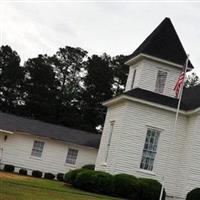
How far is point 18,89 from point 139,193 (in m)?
58.0

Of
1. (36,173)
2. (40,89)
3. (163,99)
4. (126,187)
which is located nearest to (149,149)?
(163,99)

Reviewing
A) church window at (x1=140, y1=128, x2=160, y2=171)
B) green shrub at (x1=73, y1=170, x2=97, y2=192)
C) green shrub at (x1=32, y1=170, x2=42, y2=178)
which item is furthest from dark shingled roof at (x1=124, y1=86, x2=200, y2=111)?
green shrub at (x1=32, y1=170, x2=42, y2=178)

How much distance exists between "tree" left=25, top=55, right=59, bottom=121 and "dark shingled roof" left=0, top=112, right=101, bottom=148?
2852 centimetres

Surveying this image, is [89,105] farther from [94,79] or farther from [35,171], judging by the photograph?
[35,171]

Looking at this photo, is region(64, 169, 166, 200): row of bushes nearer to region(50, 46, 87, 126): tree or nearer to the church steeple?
the church steeple

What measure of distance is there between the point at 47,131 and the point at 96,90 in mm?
39458

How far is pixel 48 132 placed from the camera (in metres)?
48.1

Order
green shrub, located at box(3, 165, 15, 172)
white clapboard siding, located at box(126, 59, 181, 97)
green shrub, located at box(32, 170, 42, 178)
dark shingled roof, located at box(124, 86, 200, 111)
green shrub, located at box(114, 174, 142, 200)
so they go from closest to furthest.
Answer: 1. green shrub, located at box(114, 174, 142, 200)
2. dark shingled roof, located at box(124, 86, 200, 111)
3. white clapboard siding, located at box(126, 59, 181, 97)
4. green shrub, located at box(3, 165, 15, 172)
5. green shrub, located at box(32, 170, 42, 178)

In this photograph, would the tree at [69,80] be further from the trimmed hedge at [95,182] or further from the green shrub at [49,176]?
the trimmed hedge at [95,182]

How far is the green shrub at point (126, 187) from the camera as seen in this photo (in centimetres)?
2877

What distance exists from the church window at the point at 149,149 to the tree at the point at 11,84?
52402 mm

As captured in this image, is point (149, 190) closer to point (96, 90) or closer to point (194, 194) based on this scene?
point (194, 194)

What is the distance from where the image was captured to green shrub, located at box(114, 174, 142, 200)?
28.8m

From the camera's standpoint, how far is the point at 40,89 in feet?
274
